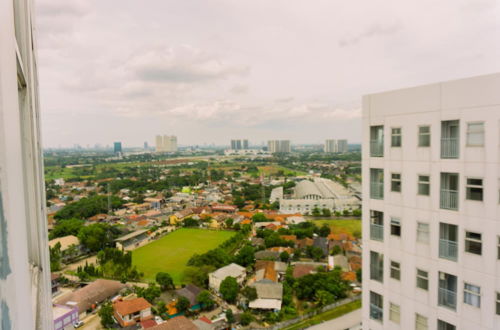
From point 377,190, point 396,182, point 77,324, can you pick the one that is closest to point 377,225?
point 377,190

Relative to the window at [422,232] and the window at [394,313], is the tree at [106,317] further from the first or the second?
the window at [422,232]

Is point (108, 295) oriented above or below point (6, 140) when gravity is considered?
below

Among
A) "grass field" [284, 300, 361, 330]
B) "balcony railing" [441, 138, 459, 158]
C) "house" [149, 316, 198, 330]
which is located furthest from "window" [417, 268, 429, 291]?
"grass field" [284, 300, 361, 330]

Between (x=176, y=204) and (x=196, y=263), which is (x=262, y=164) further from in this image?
(x=196, y=263)

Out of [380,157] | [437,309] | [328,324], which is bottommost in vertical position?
[328,324]

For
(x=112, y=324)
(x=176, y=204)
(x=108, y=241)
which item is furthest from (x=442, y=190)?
(x=176, y=204)

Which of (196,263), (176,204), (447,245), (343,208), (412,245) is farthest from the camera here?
(176,204)

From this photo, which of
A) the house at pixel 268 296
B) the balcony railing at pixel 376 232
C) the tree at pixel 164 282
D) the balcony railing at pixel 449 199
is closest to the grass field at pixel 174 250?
the tree at pixel 164 282
